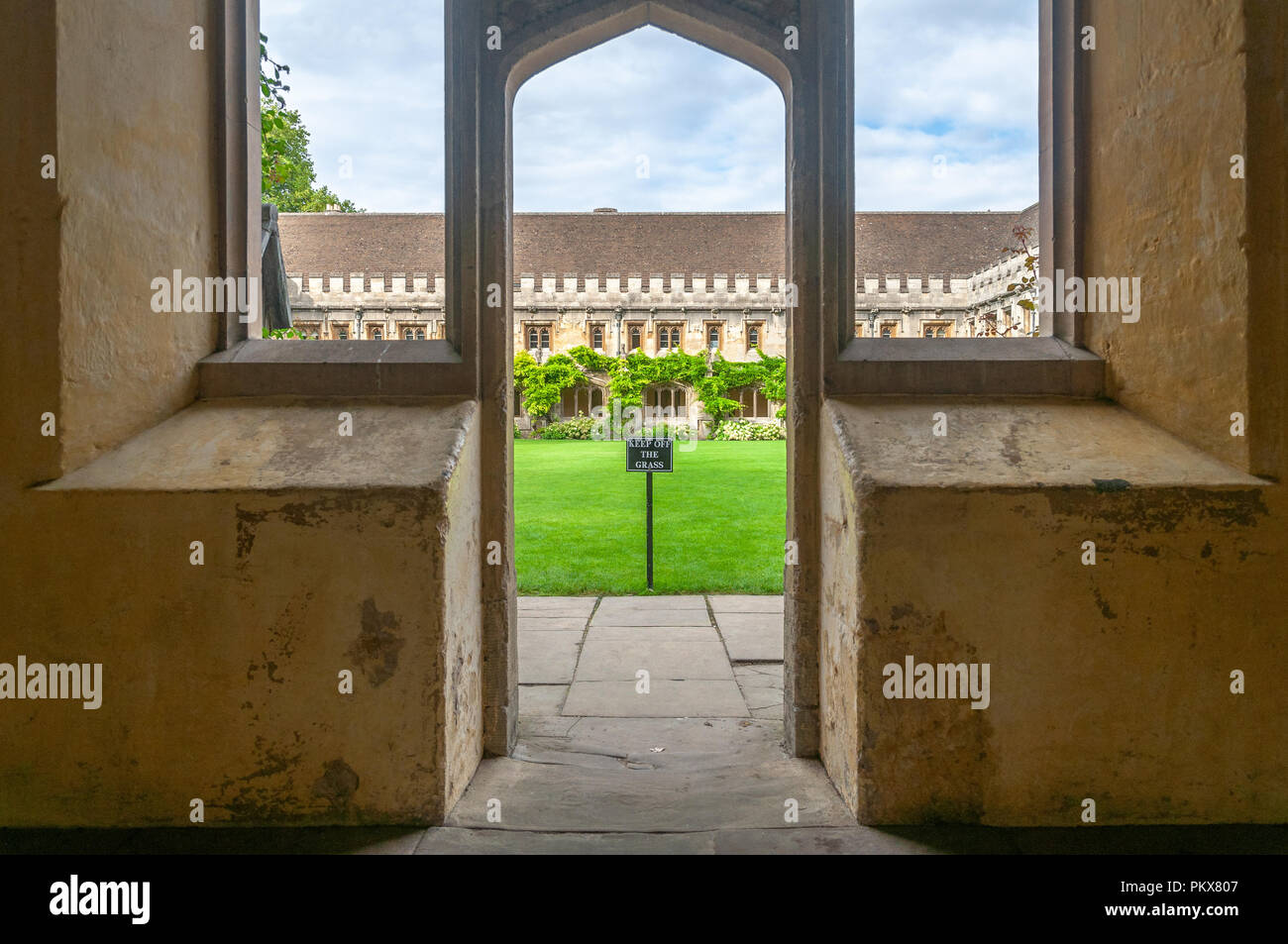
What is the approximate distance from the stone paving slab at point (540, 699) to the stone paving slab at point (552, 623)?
111 centimetres

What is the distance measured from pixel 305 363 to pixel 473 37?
1.32 meters

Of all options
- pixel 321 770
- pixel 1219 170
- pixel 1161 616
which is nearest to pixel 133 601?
pixel 321 770

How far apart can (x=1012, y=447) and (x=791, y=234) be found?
1095 mm

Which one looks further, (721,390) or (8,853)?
(721,390)

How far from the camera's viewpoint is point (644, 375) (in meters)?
29.5

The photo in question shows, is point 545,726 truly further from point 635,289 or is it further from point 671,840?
point 635,289

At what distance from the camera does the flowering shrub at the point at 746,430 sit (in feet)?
92.9

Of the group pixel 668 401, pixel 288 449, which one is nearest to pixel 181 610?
pixel 288 449

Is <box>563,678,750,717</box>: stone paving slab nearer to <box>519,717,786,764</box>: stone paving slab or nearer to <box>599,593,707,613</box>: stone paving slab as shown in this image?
<box>519,717,786,764</box>: stone paving slab

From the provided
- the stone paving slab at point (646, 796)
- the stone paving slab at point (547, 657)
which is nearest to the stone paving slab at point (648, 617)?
the stone paving slab at point (547, 657)

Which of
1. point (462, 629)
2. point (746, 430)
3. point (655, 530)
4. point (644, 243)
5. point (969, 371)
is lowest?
point (655, 530)

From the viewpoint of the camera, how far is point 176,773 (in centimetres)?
204

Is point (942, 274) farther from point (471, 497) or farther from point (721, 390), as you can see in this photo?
point (471, 497)

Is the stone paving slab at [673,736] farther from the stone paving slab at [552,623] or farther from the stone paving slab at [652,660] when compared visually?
the stone paving slab at [552,623]
